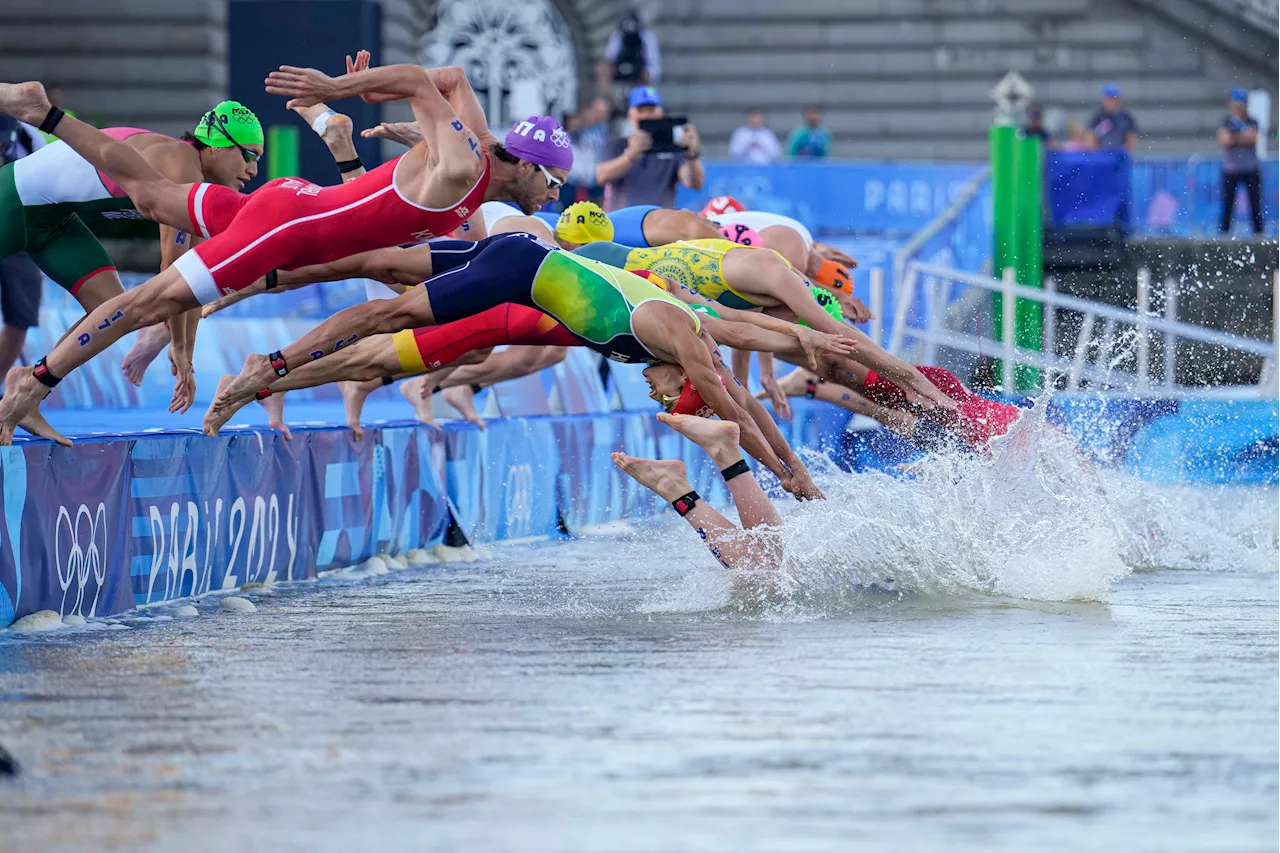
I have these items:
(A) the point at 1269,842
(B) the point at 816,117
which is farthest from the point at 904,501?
(B) the point at 816,117

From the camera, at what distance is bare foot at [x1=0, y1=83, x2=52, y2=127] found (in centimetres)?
752

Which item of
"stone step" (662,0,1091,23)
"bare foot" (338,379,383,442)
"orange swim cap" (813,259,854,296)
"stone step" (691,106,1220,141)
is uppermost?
"stone step" (662,0,1091,23)

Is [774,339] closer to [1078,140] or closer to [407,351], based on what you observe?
[407,351]

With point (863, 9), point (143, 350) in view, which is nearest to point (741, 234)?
point (143, 350)

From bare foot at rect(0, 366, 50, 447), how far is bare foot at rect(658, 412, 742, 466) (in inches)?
96.1

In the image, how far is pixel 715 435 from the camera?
7.96 metres

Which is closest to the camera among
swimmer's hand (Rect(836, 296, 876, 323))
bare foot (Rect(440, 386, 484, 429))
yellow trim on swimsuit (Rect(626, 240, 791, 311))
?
yellow trim on swimsuit (Rect(626, 240, 791, 311))

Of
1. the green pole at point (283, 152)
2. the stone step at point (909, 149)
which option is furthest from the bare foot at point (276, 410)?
the stone step at point (909, 149)

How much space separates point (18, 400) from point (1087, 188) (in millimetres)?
17224

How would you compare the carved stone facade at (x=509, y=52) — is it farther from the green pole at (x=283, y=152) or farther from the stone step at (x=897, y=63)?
the green pole at (x=283, y=152)

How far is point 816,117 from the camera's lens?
25.5 metres

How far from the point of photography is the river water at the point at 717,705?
415 centimetres

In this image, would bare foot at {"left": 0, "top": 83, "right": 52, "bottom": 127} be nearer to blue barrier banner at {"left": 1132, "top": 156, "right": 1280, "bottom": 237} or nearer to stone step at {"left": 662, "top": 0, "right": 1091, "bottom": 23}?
blue barrier banner at {"left": 1132, "top": 156, "right": 1280, "bottom": 237}

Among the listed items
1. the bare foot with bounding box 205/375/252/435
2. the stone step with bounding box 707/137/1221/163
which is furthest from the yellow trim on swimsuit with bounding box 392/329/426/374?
the stone step with bounding box 707/137/1221/163
